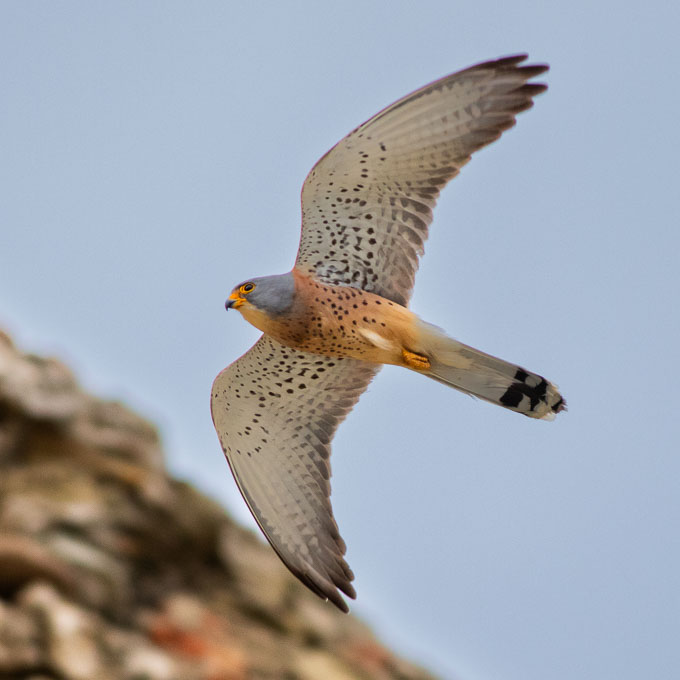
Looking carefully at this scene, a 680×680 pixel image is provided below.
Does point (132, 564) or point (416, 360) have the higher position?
A: point (416, 360)

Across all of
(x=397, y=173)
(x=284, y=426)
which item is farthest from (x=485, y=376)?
(x=284, y=426)

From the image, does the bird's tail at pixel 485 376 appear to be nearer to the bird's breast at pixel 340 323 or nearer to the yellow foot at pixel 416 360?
the yellow foot at pixel 416 360

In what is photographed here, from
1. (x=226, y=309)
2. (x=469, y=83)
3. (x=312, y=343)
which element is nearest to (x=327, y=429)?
(x=312, y=343)

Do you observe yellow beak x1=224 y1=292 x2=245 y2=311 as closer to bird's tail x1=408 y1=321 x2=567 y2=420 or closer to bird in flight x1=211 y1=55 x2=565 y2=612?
bird in flight x1=211 y1=55 x2=565 y2=612

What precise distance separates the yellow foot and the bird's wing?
581 mm

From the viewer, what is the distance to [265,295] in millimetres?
5684

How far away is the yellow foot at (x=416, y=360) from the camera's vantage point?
19.3 feet

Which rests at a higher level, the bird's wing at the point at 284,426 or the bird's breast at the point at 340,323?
the bird's breast at the point at 340,323

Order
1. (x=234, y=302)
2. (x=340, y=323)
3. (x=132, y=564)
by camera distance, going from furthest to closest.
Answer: (x=132, y=564)
(x=340, y=323)
(x=234, y=302)

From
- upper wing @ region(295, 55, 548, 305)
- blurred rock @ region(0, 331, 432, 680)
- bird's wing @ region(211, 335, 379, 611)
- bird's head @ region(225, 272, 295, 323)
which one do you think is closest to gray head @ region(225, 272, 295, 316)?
bird's head @ region(225, 272, 295, 323)

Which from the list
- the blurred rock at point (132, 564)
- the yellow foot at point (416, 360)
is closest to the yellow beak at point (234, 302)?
the yellow foot at point (416, 360)

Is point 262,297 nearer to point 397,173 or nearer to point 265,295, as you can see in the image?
point 265,295

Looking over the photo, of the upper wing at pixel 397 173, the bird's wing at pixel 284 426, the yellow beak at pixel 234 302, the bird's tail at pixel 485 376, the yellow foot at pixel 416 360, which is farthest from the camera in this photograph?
the bird's wing at pixel 284 426

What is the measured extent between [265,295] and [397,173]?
3.38ft
